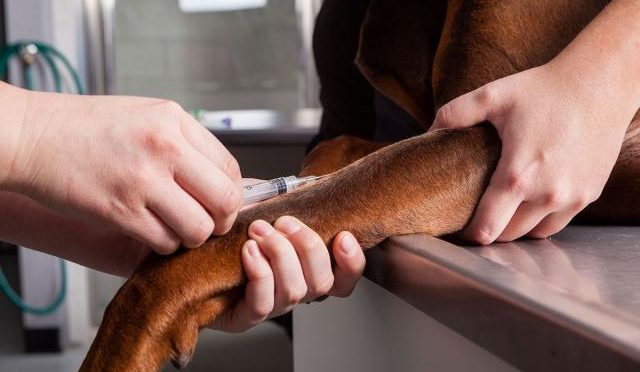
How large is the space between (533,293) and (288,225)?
0.73ft

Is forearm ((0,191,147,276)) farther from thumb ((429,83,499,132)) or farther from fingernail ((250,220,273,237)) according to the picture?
thumb ((429,83,499,132))

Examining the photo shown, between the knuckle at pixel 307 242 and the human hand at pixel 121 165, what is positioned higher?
the human hand at pixel 121 165

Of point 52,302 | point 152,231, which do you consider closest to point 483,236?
point 152,231

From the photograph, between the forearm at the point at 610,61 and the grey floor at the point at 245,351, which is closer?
the forearm at the point at 610,61

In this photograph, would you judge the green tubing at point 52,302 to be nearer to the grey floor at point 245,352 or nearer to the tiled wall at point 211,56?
the tiled wall at point 211,56

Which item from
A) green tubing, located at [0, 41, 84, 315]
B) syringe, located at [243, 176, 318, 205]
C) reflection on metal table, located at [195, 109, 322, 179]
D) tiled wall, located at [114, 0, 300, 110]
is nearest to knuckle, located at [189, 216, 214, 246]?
syringe, located at [243, 176, 318, 205]

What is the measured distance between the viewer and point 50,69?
2.85 m

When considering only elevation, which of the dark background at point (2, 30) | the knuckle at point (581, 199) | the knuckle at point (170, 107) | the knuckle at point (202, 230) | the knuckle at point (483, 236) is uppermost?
the knuckle at point (170, 107)

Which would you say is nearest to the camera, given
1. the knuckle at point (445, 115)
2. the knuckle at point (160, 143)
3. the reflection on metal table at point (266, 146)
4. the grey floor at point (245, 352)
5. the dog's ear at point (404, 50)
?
the knuckle at point (160, 143)

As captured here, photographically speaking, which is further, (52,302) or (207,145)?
(52,302)

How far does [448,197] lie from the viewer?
1.95 ft

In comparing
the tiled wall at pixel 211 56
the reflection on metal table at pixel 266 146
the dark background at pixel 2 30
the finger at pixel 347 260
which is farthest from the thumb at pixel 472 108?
the tiled wall at pixel 211 56

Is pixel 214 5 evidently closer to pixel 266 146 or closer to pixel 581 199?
pixel 266 146

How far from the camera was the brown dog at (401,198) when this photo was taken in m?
0.54
